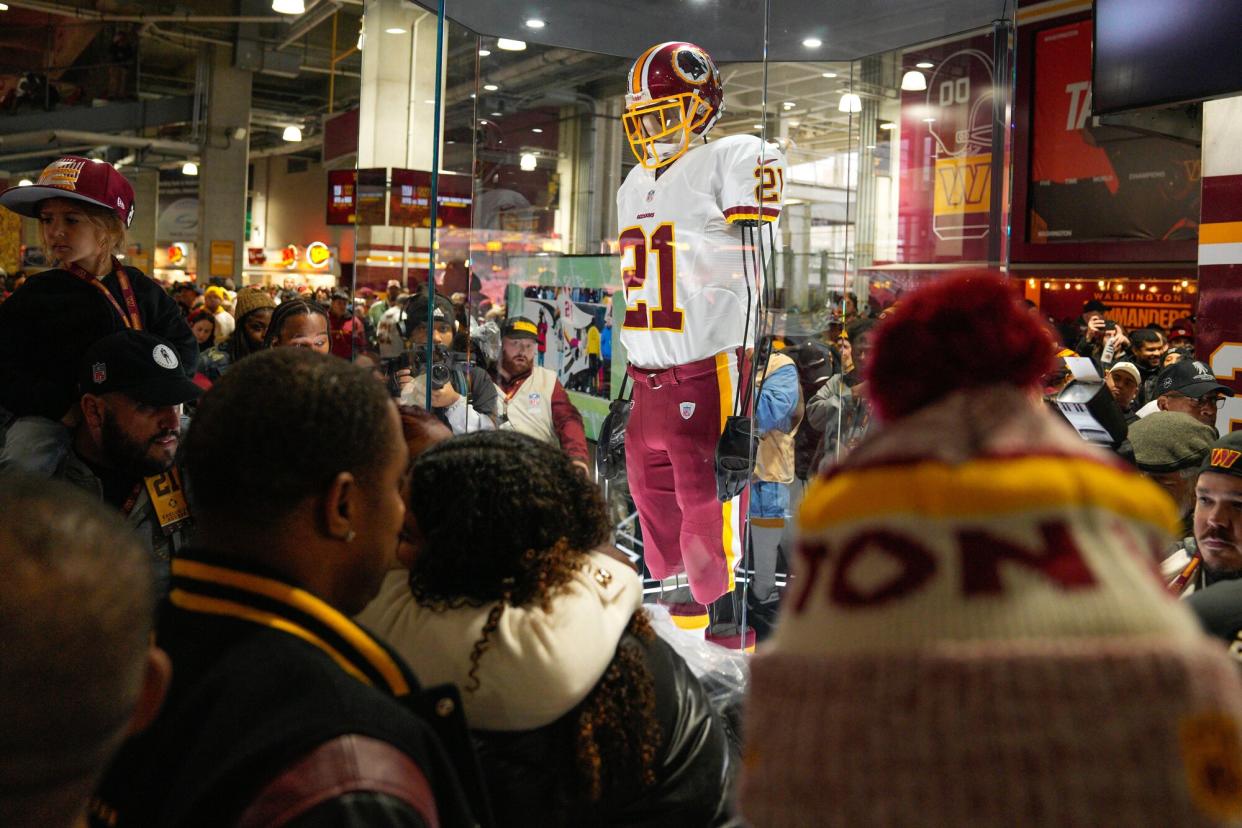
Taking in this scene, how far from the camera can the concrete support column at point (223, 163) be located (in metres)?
19.1

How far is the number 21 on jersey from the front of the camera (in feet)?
11.0

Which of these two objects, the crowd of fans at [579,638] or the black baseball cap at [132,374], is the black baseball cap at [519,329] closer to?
the black baseball cap at [132,374]

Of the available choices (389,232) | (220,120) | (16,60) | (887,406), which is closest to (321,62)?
(220,120)

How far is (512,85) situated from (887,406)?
333 cm

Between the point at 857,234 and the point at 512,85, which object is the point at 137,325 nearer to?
the point at 512,85

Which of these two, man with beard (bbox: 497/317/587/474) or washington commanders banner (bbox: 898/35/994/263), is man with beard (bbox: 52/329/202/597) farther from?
washington commanders banner (bbox: 898/35/994/263)

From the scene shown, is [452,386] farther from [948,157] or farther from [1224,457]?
[1224,457]

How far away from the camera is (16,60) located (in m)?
16.8

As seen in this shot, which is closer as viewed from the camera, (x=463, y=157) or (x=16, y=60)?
(x=463, y=157)

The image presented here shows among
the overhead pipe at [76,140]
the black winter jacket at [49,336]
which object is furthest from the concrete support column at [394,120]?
the overhead pipe at [76,140]

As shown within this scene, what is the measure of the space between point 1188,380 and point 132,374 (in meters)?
3.99

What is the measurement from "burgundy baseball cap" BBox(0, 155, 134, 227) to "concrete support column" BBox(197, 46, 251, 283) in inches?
668

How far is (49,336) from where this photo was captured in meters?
2.52

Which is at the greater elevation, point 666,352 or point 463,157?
point 463,157
